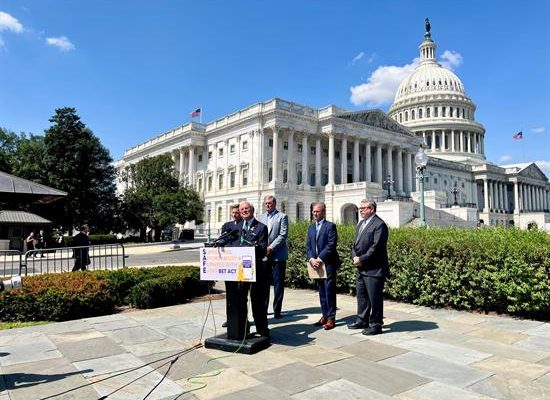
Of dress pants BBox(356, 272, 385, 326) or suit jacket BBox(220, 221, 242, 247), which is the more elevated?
suit jacket BBox(220, 221, 242, 247)

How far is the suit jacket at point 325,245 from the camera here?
824 centimetres

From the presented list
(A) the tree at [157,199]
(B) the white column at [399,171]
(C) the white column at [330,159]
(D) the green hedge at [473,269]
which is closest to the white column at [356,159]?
(C) the white column at [330,159]

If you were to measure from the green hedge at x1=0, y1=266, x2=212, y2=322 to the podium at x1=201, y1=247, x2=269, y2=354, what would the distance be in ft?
13.0

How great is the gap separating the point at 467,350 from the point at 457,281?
3186mm

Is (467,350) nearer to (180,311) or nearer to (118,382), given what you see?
(118,382)

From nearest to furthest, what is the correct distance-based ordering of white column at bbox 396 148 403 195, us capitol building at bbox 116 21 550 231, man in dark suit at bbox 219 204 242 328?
man in dark suit at bbox 219 204 242 328, us capitol building at bbox 116 21 550 231, white column at bbox 396 148 403 195

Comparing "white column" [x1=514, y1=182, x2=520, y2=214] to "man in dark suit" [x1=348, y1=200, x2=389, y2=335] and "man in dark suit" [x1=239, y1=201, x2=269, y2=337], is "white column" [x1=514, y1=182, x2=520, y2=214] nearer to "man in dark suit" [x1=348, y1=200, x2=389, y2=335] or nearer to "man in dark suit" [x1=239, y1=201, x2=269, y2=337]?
"man in dark suit" [x1=348, y1=200, x2=389, y2=335]

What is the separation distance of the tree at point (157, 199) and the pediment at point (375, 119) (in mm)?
27108

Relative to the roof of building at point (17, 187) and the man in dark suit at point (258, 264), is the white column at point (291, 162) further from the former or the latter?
Answer: the man in dark suit at point (258, 264)

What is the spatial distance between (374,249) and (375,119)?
6838 centimetres

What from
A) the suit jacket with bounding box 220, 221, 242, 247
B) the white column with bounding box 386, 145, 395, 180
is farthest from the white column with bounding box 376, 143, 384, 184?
the suit jacket with bounding box 220, 221, 242, 247

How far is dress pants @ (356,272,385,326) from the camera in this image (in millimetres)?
7562

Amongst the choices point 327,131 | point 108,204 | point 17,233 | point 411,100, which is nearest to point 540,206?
point 411,100

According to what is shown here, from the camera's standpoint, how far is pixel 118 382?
517 cm
